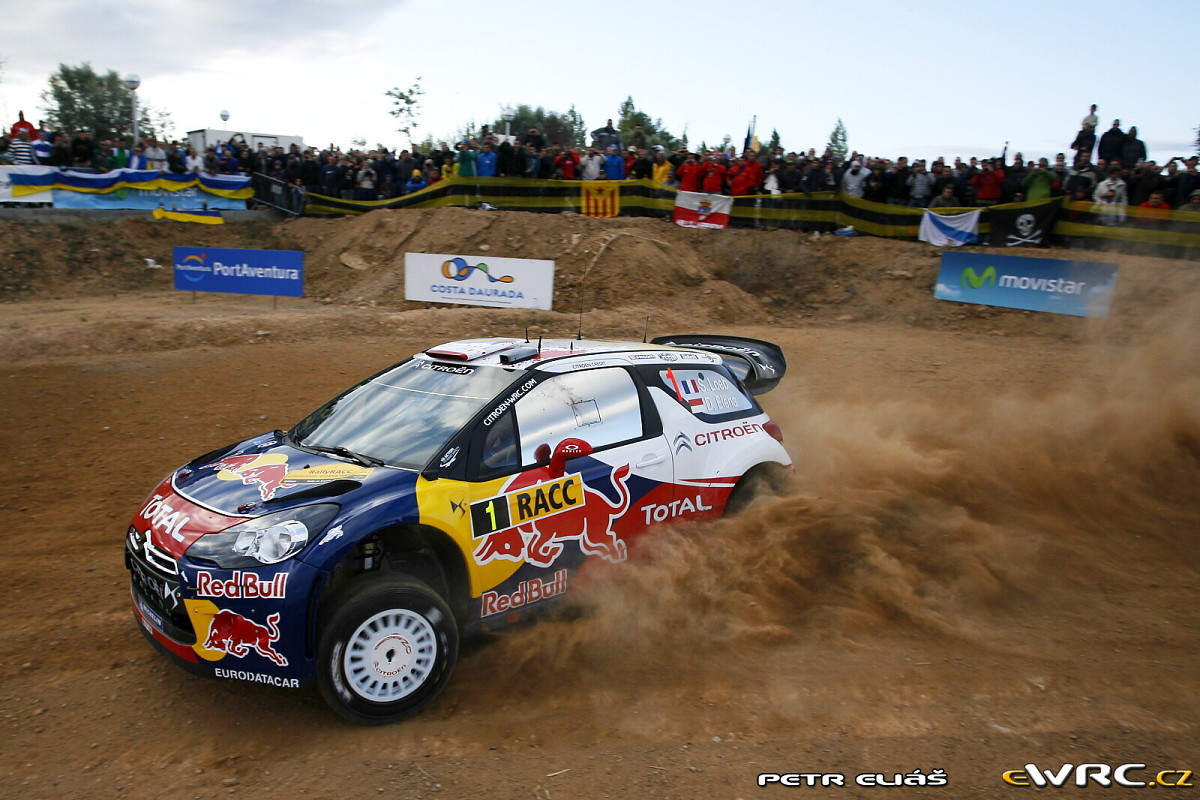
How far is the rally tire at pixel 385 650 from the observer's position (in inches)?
157

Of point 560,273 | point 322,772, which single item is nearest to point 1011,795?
point 322,772

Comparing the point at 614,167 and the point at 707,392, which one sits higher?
the point at 614,167

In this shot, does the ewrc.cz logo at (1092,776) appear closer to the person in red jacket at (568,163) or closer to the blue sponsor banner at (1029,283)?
the blue sponsor banner at (1029,283)

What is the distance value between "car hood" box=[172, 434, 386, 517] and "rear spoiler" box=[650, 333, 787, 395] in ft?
10.9

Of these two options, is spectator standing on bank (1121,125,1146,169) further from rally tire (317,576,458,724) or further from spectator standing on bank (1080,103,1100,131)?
rally tire (317,576,458,724)

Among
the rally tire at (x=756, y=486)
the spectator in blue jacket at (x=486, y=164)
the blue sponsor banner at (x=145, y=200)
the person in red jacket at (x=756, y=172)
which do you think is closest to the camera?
the rally tire at (x=756, y=486)

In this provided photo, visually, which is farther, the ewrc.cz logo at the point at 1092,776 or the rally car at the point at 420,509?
the rally car at the point at 420,509

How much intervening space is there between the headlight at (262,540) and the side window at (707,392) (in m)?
2.55

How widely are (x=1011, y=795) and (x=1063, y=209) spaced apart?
17.0m

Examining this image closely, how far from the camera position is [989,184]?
18391 mm

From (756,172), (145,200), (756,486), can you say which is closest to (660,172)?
(756,172)

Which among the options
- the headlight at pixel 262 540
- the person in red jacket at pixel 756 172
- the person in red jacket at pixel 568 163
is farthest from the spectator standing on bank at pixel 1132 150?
the headlight at pixel 262 540

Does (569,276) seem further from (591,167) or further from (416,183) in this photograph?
(416,183)

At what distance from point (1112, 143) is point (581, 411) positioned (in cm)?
1749
